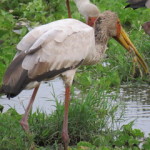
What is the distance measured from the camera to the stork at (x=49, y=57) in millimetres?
5609

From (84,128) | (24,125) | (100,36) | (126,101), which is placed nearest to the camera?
(24,125)

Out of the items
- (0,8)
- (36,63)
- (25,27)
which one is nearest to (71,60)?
(36,63)

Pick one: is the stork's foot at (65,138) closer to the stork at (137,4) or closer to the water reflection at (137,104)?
the water reflection at (137,104)

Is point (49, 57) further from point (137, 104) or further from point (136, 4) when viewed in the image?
point (136, 4)

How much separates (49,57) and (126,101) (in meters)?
1.91

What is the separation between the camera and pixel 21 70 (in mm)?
5590

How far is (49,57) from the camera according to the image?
18.8ft

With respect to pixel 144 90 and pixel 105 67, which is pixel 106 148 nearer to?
pixel 144 90

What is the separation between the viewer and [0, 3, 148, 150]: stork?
18.4 ft

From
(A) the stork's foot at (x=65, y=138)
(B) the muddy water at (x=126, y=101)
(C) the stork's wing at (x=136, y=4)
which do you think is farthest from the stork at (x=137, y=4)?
(A) the stork's foot at (x=65, y=138)

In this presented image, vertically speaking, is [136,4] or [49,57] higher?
[49,57]

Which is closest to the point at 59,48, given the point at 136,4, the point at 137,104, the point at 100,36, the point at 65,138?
the point at 100,36

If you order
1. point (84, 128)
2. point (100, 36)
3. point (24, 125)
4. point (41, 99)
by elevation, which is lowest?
point (41, 99)

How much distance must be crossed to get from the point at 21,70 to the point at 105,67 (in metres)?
3.07
